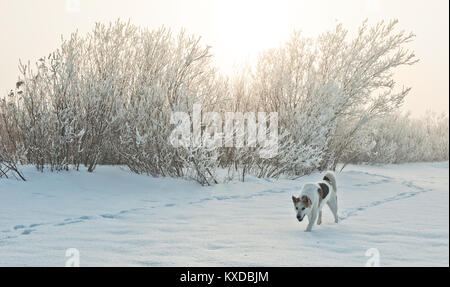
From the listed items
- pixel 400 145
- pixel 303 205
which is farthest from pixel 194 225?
pixel 400 145

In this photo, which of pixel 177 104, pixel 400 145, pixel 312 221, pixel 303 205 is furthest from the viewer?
pixel 400 145

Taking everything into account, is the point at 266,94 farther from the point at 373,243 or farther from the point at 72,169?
the point at 373,243

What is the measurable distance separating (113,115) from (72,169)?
130cm

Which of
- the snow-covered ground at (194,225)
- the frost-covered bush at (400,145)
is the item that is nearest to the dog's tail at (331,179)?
the snow-covered ground at (194,225)

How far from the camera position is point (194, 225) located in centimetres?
474

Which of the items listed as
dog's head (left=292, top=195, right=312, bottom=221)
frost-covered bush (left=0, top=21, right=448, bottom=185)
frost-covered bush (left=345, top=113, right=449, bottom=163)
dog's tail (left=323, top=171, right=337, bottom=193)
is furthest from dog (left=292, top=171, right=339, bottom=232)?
frost-covered bush (left=345, top=113, right=449, bottom=163)

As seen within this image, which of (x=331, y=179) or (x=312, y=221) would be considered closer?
(x=312, y=221)

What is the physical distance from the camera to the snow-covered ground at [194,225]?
3.44 metres

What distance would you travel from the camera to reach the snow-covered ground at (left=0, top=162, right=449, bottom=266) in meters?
3.44

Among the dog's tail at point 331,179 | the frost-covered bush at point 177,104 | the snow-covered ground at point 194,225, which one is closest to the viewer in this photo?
the snow-covered ground at point 194,225

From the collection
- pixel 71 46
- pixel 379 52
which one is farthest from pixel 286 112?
pixel 71 46

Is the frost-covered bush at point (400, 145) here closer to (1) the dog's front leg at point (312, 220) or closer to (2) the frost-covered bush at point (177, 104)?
(2) the frost-covered bush at point (177, 104)

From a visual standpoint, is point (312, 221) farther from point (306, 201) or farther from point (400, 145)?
point (400, 145)

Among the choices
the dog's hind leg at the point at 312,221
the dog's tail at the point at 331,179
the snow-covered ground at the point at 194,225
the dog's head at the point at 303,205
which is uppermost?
the dog's tail at the point at 331,179
